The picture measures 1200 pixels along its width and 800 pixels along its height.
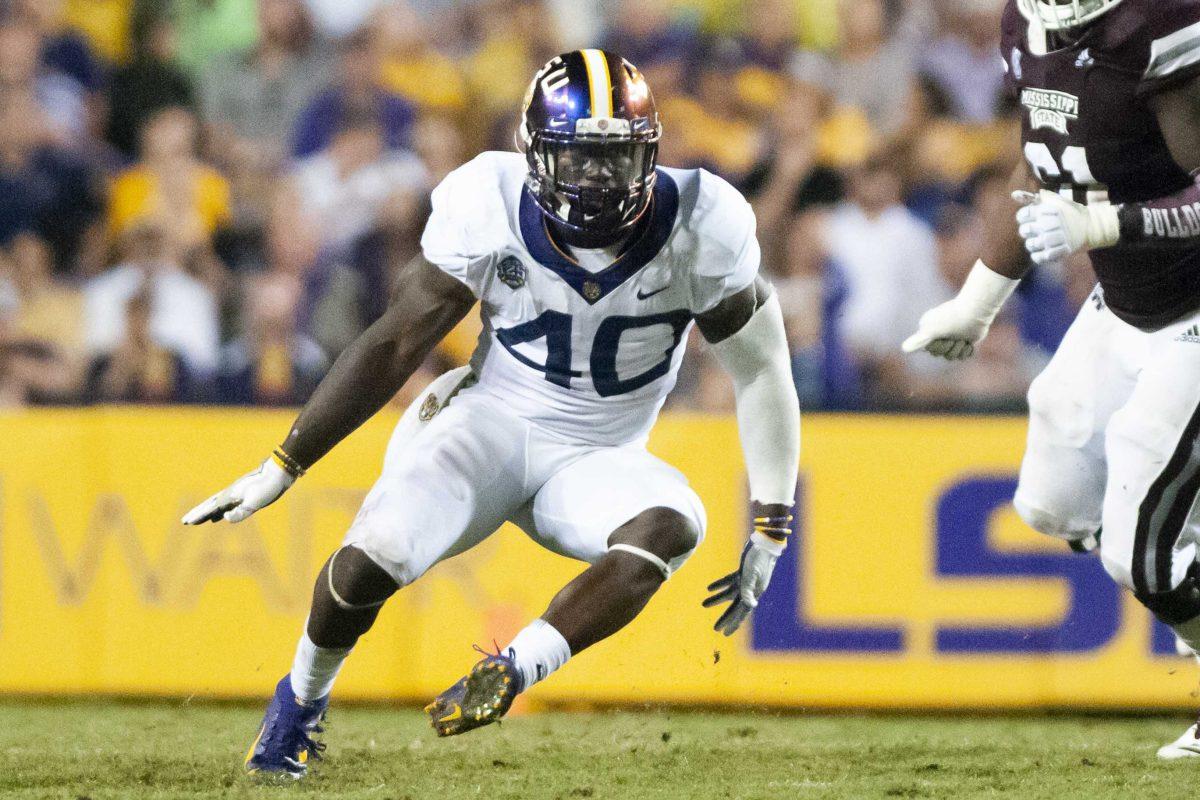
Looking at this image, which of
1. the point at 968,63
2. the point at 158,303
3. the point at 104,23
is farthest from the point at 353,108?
the point at 968,63

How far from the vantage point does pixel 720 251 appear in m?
4.22

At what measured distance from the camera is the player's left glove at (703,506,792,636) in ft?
14.6

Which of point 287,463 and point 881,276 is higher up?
point 287,463

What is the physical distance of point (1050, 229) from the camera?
4105mm

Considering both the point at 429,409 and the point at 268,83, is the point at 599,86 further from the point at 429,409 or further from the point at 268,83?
the point at 268,83

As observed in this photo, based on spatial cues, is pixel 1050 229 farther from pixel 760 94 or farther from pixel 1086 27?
pixel 760 94

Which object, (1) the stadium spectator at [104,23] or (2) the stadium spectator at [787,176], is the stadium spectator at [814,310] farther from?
(1) the stadium spectator at [104,23]

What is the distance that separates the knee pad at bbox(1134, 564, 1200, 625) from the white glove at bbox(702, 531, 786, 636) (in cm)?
104

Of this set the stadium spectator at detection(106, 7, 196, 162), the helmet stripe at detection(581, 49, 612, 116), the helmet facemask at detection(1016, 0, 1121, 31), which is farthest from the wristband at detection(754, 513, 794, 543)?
the stadium spectator at detection(106, 7, 196, 162)

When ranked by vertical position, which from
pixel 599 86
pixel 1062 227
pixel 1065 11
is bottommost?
pixel 1062 227

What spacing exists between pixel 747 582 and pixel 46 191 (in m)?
4.54

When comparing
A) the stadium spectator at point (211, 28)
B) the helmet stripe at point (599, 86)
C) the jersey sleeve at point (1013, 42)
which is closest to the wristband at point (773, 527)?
the helmet stripe at point (599, 86)

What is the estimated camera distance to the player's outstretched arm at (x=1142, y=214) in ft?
13.5

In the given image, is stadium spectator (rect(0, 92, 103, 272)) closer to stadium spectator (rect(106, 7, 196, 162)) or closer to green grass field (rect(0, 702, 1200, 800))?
stadium spectator (rect(106, 7, 196, 162))
